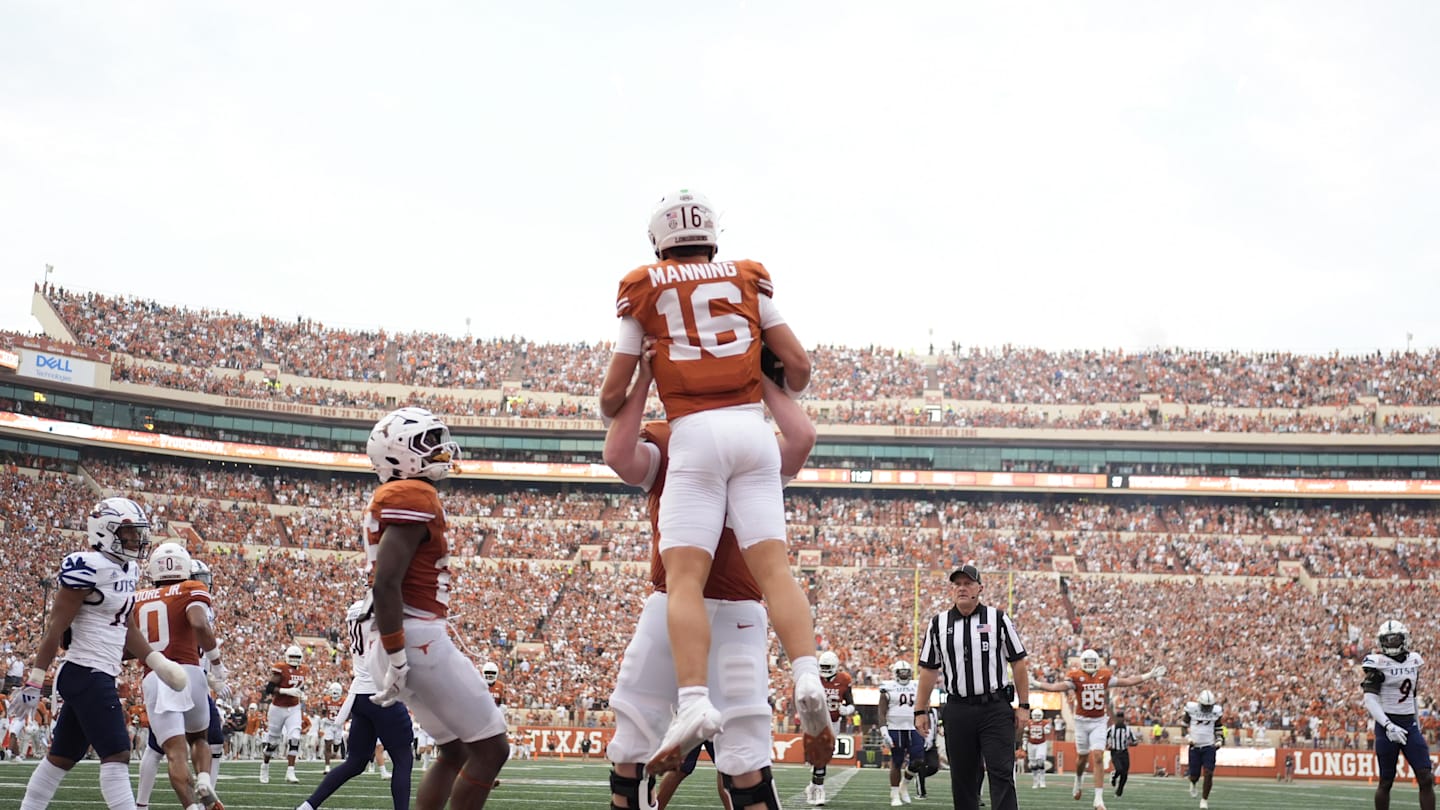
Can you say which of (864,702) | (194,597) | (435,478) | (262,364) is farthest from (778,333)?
(262,364)

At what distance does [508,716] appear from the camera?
3550cm

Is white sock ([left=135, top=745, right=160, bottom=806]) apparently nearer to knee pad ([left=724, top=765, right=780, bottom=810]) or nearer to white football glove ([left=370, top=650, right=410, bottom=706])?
white football glove ([left=370, top=650, right=410, bottom=706])

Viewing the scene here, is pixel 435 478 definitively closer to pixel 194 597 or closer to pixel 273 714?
pixel 194 597

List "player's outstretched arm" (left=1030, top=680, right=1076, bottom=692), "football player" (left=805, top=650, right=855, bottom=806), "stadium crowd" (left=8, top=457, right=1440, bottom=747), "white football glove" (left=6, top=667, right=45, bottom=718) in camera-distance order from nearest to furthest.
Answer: "white football glove" (left=6, top=667, right=45, bottom=718), "football player" (left=805, top=650, right=855, bottom=806), "player's outstretched arm" (left=1030, top=680, right=1076, bottom=692), "stadium crowd" (left=8, top=457, right=1440, bottom=747)

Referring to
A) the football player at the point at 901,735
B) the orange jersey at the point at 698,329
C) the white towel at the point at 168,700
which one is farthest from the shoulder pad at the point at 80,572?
the football player at the point at 901,735

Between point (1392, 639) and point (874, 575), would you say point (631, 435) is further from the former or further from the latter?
point (874, 575)

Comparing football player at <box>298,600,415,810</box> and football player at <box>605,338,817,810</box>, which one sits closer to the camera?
football player at <box>605,338,817,810</box>

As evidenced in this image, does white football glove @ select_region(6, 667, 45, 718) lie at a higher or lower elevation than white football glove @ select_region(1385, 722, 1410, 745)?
higher

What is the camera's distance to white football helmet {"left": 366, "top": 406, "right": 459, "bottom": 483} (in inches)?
280

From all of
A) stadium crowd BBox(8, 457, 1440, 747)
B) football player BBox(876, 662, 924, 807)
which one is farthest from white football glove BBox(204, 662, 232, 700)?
stadium crowd BBox(8, 457, 1440, 747)

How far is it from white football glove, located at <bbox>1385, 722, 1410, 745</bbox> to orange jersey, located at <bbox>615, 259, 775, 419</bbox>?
9.48 metres

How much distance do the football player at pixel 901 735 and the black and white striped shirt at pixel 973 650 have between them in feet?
22.8

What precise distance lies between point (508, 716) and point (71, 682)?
2790cm

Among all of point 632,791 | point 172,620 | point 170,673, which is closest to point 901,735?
point 172,620
